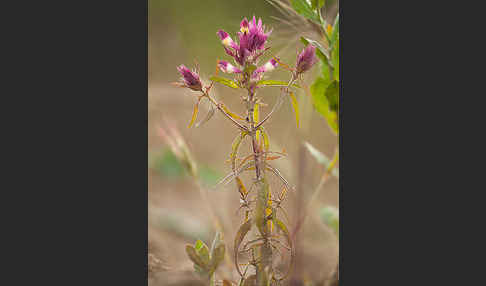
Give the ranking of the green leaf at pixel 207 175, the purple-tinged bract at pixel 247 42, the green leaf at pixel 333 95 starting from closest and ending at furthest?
the purple-tinged bract at pixel 247 42 < the green leaf at pixel 333 95 < the green leaf at pixel 207 175

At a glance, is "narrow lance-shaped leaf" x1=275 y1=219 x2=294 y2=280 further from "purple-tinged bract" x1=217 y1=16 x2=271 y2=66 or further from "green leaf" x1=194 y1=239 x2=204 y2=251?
"purple-tinged bract" x1=217 y1=16 x2=271 y2=66

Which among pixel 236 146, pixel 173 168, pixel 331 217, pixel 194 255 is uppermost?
pixel 173 168

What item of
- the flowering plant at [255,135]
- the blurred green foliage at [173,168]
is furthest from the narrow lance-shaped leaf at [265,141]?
the blurred green foliage at [173,168]

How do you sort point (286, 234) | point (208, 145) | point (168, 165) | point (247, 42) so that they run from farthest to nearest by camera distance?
1. point (168, 165)
2. point (208, 145)
3. point (286, 234)
4. point (247, 42)

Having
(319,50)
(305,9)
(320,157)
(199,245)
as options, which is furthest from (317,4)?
(199,245)

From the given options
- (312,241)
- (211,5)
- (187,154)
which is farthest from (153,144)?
(312,241)

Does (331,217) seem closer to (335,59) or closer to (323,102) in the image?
(323,102)

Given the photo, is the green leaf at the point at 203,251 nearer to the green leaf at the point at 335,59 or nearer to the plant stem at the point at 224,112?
the plant stem at the point at 224,112
